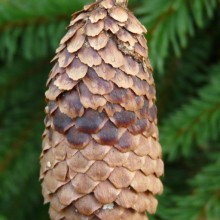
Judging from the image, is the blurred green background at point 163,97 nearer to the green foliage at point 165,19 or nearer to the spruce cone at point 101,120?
the green foliage at point 165,19

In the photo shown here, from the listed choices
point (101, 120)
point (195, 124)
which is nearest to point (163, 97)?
point (195, 124)

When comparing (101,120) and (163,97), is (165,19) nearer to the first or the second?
(163,97)

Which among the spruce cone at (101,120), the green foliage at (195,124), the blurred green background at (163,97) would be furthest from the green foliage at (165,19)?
the spruce cone at (101,120)

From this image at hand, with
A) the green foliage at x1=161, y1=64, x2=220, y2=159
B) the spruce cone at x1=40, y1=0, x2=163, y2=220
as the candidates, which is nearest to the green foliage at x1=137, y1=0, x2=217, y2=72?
the green foliage at x1=161, y1=64, x2=220, y2=159

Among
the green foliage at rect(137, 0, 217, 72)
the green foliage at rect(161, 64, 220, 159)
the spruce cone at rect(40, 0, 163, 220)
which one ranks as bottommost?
the spruce cone at rect(40, 0, 163, 220)

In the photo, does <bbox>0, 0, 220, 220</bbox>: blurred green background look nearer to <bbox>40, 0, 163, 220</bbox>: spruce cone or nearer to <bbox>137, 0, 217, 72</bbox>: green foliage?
<bbox>137, 0, 217, 72</bbox>: green foliage

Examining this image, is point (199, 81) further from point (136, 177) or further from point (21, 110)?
point (136, 177)
